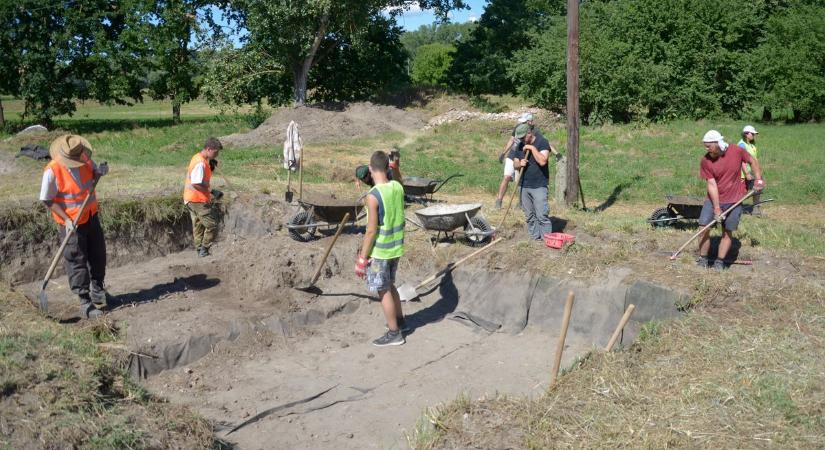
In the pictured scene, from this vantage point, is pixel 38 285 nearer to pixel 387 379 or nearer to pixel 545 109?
pixel 387 379

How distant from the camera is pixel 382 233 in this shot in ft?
23.1

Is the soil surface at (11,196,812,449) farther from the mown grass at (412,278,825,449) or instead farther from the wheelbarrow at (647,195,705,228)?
the wheelbarrow at (647,195,705,228)

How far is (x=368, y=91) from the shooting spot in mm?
32188

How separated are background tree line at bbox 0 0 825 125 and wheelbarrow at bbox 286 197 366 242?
52.0 feet

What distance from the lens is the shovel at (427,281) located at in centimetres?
830

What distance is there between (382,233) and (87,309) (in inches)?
132

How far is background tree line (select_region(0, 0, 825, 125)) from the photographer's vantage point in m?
25.2

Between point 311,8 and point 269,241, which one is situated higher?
point 311,8

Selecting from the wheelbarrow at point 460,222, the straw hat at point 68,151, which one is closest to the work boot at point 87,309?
the straw hat at point 68,151

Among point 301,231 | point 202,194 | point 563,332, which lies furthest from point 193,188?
point 563,332

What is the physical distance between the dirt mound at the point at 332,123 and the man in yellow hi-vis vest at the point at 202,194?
11776 mm

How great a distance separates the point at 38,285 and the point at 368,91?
24430 millimetres

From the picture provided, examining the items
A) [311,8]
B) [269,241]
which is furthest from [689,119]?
[269,241]

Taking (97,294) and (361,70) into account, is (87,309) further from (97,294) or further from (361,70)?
(361,70)
